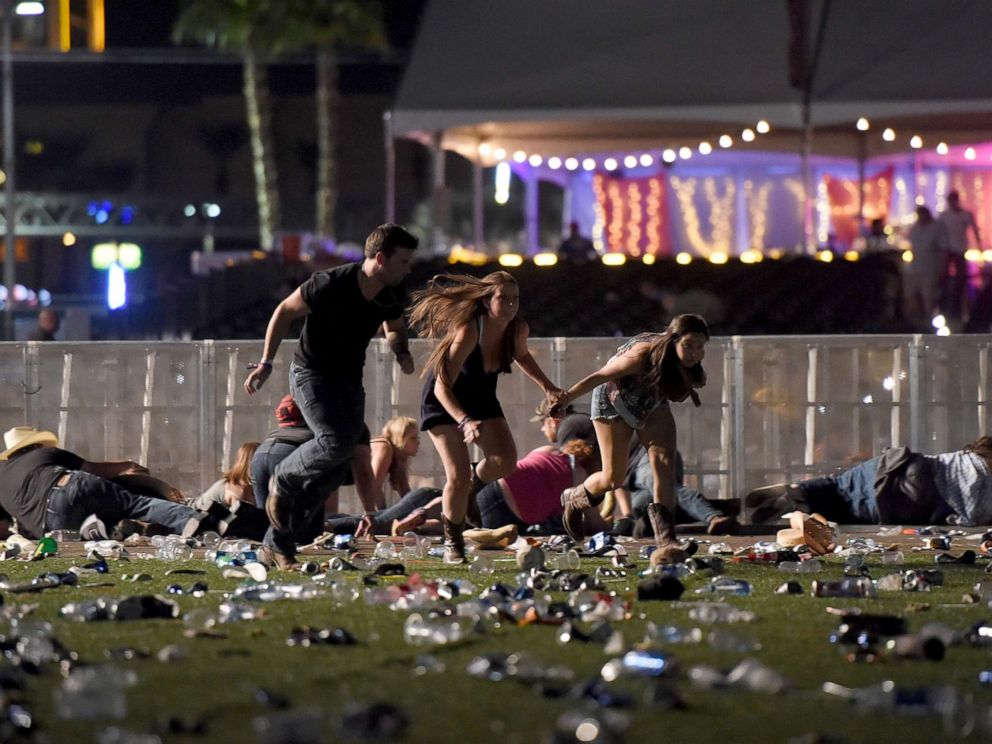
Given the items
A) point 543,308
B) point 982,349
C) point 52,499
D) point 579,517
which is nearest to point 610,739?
point 579,517

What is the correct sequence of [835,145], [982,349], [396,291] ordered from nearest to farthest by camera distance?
1. [396,291]
2. [982,349]
3. [835,145]

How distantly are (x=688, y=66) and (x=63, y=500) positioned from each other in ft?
48.7

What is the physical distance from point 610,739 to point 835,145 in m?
24.3

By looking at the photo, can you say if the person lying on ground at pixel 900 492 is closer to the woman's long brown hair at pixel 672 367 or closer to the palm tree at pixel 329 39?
the woman's long brown hair at pixel 672 367

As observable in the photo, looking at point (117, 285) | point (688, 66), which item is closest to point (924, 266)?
point (688, 66)

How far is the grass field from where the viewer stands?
16.6ft

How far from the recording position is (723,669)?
19.7 ft

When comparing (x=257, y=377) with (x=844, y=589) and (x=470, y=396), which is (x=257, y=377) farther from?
(x=844, y=589)

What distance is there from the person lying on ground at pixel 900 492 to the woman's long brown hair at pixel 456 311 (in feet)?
11.9

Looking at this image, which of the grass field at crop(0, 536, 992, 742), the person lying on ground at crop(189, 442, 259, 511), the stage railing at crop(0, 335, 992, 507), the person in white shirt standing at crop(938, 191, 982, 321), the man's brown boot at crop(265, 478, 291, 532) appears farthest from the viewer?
the person in white shirt standing at crop(938, 191, 982, 321)

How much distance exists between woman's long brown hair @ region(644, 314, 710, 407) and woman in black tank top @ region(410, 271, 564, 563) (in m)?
0.54

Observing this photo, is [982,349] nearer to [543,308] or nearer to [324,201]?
[543,308]

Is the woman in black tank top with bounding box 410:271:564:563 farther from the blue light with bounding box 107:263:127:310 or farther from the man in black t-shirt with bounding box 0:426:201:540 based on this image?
the blue light with bounding box 107:263:127:310

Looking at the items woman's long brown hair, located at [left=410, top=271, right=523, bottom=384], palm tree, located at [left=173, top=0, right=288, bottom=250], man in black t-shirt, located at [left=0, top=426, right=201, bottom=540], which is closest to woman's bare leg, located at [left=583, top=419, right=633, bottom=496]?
woman's long brown hair, located at [left=410, top=271, right=523, bottom=384]
